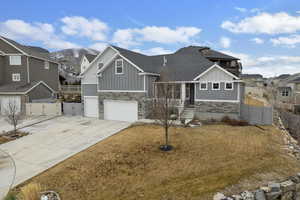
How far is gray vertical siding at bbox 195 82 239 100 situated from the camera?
14.6m

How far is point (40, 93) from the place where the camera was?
22203 millimetres

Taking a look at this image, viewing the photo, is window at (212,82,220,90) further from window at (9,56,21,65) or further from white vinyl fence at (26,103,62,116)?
window at (9,56,21,65)

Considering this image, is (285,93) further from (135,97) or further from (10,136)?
(10,136)

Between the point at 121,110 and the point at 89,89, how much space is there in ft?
16.4

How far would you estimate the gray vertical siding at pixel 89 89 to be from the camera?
1895 centimetres

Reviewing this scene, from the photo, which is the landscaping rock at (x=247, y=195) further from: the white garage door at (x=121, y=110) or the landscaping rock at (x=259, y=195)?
the white garage door at (x=121, y=110)

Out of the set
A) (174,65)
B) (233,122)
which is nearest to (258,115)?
(233,122)

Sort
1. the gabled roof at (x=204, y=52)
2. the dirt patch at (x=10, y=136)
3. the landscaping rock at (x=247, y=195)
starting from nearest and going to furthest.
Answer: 1. the landscaping rock at (x=247, y=195)
2. the dirt patch at (x=10, y=136)
3. the gabled roof at (x=204, y=52)

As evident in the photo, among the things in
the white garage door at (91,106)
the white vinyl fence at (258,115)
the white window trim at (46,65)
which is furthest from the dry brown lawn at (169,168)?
the white window trim at (46,65)

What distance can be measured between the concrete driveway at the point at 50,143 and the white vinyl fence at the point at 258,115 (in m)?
11.0

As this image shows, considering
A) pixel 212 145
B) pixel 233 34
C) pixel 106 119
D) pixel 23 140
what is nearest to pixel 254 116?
pixel 212 145

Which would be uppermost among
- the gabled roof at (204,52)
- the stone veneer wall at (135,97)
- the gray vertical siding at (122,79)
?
the gabled roof at (204,52)

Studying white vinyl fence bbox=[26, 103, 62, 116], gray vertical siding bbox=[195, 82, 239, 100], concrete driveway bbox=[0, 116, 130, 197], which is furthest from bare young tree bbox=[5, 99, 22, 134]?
gray vertical siding bbox=[195, 82, 239, 100]

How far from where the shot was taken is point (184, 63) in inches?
851
